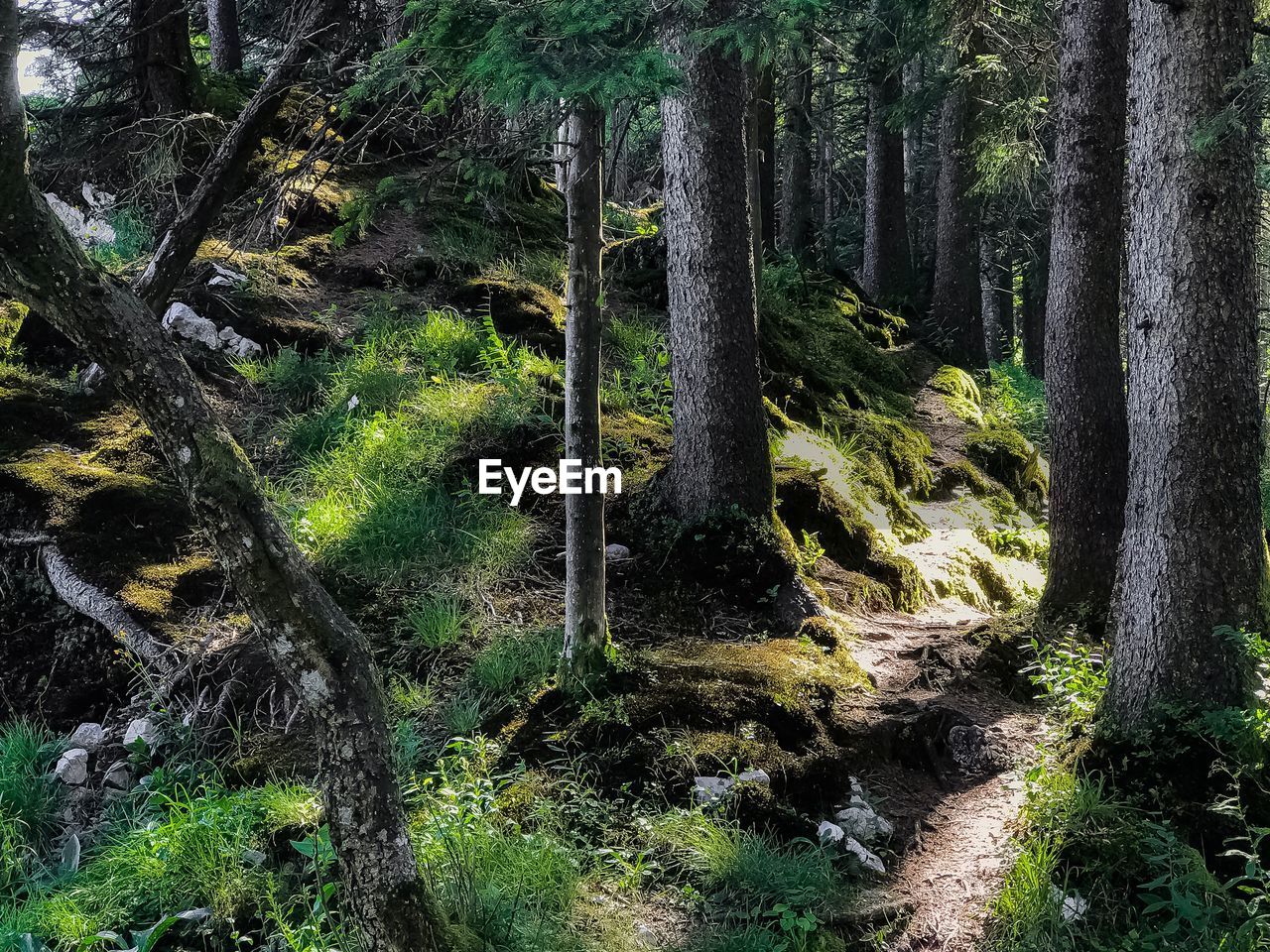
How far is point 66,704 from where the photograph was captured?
5516 millimetres

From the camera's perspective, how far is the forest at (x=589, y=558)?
12.5 feet

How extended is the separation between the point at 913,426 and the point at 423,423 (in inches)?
218

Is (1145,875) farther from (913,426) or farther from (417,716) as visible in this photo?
(913,426)

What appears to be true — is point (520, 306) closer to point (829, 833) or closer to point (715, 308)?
point (715, 308)

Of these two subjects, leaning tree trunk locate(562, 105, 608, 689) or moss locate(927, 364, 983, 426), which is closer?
leaning tree trunk locate(562, 105, 608, 689)

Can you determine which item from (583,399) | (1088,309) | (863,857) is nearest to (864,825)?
(863,857)

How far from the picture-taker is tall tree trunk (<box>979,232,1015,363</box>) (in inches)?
800

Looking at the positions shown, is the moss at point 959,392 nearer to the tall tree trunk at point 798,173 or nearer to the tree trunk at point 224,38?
the tall tree trunk at point 798,173

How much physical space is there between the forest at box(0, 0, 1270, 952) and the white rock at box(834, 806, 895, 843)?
0.08ft

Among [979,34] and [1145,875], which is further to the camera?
[979,34]

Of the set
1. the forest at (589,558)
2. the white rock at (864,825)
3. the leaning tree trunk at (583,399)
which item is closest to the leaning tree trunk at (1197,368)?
the forest at (589,558)

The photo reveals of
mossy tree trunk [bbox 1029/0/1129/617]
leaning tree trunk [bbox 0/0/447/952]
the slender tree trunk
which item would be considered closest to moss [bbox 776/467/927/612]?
mossy tree trunk [bbox 1029/0/1129/617]

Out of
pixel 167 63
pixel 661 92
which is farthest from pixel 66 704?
pixel 167 63

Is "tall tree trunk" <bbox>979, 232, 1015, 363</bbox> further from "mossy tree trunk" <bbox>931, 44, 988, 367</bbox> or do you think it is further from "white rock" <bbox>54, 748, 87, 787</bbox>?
"white rock" <bbox>54, 748, 87, 787</bbox>
